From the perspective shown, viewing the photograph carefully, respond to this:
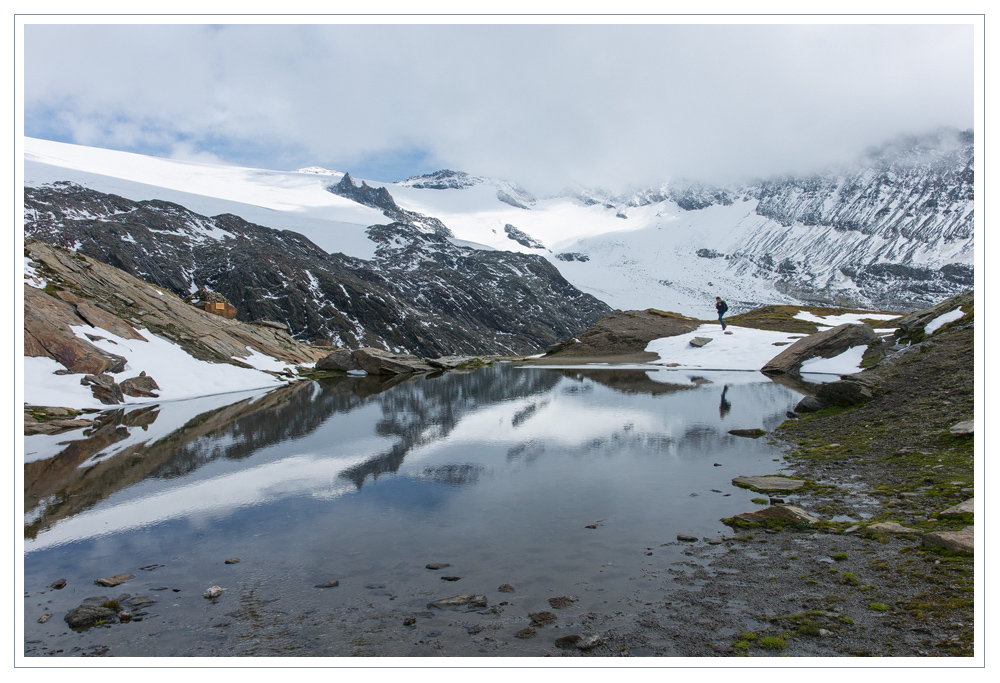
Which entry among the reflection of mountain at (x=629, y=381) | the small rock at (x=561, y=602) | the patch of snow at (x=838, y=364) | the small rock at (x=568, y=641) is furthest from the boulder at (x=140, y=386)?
the patch of snow at (x=838, y=364)

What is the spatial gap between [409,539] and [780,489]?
19.7ft

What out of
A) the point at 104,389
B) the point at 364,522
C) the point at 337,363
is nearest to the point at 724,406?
the point at 364,522

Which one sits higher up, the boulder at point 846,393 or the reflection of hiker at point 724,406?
the boulder at point 846,393

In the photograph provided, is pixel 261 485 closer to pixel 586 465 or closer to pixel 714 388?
pixel 586 465

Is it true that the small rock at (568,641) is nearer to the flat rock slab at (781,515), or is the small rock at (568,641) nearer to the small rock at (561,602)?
the small rock at (561,602)

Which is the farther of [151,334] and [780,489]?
[151,334]

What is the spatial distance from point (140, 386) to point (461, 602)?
2021 centimetres

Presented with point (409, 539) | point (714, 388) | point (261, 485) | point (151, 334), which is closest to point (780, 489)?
point (409, 539)

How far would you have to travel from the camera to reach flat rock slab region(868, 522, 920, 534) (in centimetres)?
648

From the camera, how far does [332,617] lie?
530 centimetres

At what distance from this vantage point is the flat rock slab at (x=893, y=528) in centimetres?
648

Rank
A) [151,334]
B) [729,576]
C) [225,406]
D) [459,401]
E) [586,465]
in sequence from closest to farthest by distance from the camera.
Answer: [729,576] → [586,465] → [225,406] → [459,401] → [151,334]

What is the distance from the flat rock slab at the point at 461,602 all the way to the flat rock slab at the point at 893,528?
4934 millimetres

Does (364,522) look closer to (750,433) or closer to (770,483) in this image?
(770,483)
